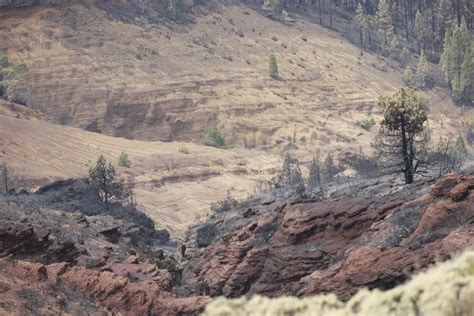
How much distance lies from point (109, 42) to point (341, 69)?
973 inches

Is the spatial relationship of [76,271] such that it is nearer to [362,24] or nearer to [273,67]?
[273,67]

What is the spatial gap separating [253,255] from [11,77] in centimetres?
6248

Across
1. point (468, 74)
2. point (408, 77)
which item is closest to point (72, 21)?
point (408, 77)

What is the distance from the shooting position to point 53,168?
70.1 m

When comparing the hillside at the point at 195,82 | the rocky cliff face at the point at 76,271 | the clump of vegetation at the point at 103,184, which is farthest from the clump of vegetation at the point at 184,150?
the rocky cliff face at the point at 76,271

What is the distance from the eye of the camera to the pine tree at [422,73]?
344 feet

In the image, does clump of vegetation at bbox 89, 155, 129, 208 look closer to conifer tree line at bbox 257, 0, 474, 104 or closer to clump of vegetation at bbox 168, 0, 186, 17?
clump of vegetation at bbox 168, 0, 186, 17

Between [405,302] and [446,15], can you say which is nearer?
[405,302]

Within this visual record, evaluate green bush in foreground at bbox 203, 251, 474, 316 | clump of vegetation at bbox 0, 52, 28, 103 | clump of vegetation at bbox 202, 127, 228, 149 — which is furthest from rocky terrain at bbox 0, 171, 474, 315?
clump of vegetation at bbox 0, 52, 28, 103

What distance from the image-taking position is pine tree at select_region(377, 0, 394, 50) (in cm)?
11450

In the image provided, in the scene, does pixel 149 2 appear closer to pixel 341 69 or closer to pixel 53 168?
pixel 341 69

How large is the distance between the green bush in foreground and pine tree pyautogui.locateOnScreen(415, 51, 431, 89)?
315ft

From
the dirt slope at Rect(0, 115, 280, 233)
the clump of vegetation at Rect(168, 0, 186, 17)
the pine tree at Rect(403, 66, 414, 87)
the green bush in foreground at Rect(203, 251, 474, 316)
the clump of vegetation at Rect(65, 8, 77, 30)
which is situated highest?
the green bush in foreground at Rect(203, 251, 474, 316)

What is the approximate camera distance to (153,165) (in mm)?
76625
